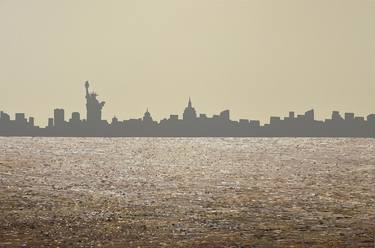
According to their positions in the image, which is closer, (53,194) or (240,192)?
(53,194)

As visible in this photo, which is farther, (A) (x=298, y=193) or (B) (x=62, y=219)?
(A) (x=298, y=193)

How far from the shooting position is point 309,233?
3644 centimetres

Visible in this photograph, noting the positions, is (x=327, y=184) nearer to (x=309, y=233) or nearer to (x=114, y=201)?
(x=114, y=201)

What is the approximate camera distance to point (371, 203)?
175ft

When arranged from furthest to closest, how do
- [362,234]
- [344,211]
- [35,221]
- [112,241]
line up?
[344,211] < [35,221] < [362,234] < [112,241]

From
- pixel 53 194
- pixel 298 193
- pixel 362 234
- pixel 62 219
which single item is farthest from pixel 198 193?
pixel 362 234

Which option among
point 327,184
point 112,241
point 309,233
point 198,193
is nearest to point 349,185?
point 327,184

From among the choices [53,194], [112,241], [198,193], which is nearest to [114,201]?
[53,194]

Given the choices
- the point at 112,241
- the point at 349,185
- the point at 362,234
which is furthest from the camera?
the point at 349,185

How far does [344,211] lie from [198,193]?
20255mm

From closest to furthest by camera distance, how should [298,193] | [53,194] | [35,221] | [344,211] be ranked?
[35,221], [344,211], [53,194], [298,193]

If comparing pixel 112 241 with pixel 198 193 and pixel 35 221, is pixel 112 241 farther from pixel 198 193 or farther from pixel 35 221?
pixel 198 193

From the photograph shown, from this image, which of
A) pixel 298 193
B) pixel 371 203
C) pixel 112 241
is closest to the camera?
pixel 112 241

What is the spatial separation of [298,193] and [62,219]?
29.0 meters
